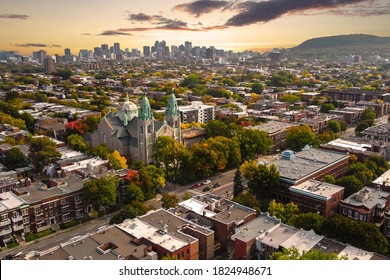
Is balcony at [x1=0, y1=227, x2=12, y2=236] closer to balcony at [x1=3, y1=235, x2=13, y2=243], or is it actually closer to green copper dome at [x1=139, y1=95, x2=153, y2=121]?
balcony at [x1=3, y1=235, x2=13, y2=243]

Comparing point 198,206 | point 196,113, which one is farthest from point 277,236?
point 196,113

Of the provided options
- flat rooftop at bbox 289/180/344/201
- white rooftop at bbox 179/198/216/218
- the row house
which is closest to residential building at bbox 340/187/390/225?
flat rooftop at bbox 289/180/344/201

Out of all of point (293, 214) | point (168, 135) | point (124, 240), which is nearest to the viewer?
point (124, 240)

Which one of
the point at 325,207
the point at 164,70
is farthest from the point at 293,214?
the point at 164,70

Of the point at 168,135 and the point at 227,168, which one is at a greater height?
the point at 168,135

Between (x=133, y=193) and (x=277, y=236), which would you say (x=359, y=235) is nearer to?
(x=277, y=236)

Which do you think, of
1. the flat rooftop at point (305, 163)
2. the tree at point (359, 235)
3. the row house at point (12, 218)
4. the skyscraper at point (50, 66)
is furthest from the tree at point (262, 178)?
the skyscraper at point (50, 66)

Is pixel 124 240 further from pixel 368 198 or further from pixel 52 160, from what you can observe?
pixel 52 160

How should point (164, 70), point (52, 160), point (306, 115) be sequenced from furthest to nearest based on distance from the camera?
point (164, 70) < point (306, 115) < point (52, 160)
